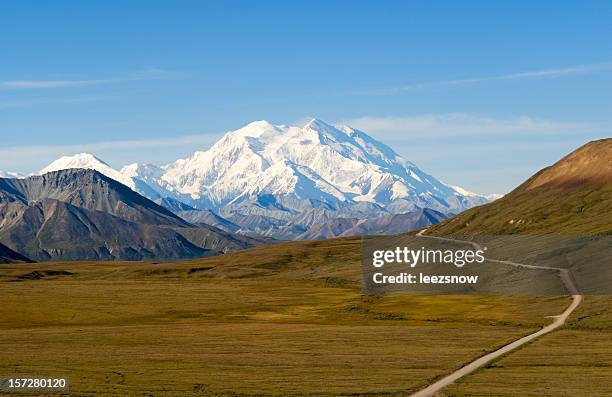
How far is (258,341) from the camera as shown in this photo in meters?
118

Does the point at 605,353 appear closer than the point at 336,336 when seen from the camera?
Yes

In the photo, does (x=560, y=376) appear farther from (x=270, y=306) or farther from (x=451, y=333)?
(x=270, y=306)

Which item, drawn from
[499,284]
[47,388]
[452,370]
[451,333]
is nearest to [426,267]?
[451,333]

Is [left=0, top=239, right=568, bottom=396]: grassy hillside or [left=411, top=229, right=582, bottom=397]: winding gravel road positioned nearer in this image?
[left=411, top=229, right=582, bottom=397]: winding gravel road

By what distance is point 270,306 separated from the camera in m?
185

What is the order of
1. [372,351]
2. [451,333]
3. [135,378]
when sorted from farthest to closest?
[451,333]
[372,351]
[135,378]

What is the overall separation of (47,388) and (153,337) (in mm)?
47305

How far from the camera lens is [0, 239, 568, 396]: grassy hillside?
82.6 metres

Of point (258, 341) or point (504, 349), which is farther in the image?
point (258, 341)

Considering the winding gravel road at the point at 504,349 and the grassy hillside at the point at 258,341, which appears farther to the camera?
the grassy hillside at the point at 258,341

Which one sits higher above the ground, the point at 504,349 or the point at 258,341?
the point at 258,341

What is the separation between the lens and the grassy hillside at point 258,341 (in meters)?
82.6

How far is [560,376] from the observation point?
8544cm

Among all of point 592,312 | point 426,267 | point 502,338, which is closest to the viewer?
point 502,338
